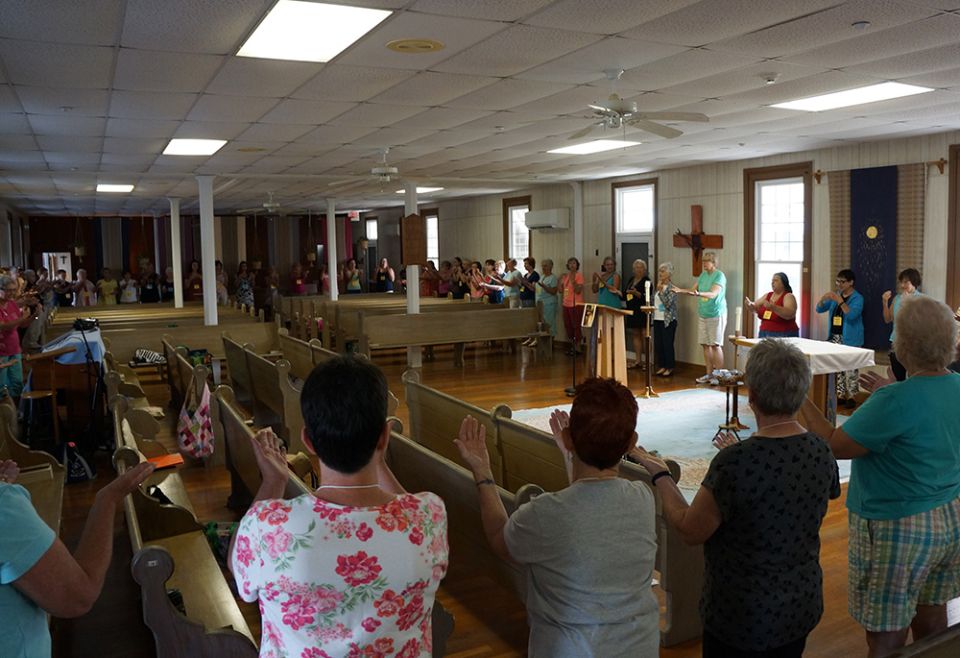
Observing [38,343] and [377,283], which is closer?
[38,343]

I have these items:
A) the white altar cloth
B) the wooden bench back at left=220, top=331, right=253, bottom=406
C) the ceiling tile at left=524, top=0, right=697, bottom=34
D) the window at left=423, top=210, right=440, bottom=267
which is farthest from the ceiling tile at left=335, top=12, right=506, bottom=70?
the window at left=423, top=210, right=440, bottom=267

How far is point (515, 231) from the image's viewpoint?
15195 millimetres

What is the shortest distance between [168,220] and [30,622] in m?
21.1

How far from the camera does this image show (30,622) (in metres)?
1.65

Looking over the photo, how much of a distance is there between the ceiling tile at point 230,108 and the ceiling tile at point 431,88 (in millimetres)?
853

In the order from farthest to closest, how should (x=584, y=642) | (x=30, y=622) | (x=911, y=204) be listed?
1. (x=911, y=204)
2. (x=584, y=642)
3. (x=30, y=622)

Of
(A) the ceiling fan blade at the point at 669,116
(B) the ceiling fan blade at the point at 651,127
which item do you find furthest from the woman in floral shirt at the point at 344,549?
(B) the ceiling fan blade at the point at 651,127

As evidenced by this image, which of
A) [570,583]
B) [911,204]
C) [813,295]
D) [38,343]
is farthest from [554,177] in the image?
[570,583]

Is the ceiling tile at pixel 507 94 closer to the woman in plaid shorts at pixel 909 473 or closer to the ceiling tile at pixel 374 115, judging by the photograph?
the ceiling tile at pixel 374 115

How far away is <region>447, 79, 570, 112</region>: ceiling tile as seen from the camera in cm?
548

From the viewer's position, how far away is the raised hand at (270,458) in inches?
69.3

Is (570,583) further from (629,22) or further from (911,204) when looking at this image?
(911,204)

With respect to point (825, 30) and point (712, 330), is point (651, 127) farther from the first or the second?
point (712, 330)

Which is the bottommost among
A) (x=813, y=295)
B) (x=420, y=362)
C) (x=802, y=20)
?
(x=420, y=362)
